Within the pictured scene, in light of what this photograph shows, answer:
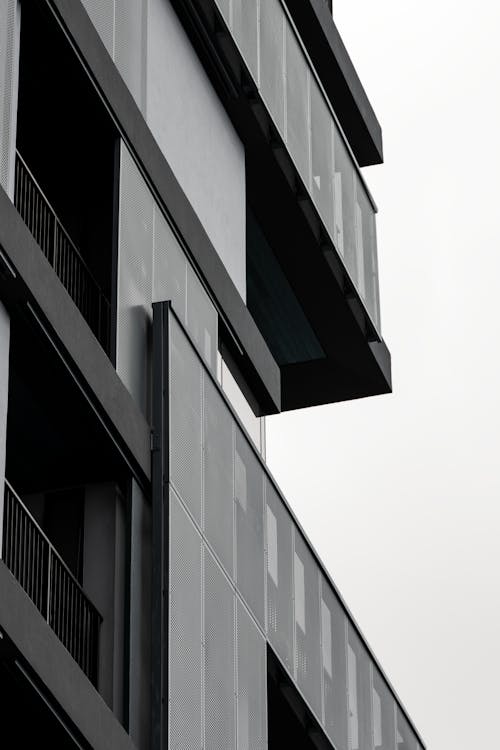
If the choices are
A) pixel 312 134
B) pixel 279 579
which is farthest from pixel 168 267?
pixel 312 134

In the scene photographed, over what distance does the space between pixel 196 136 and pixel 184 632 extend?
9.75m

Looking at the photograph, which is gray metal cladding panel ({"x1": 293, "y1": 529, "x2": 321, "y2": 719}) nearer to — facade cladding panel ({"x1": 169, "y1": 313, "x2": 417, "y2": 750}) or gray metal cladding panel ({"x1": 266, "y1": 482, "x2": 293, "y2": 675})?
facade cladding panel ({"x1": 169, "y1": 313, "x2": 417, "y2": 750})

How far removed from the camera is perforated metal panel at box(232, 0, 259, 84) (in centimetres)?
3036

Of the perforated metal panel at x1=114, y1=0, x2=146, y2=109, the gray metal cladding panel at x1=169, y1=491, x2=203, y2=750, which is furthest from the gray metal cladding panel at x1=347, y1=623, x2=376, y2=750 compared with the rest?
the perforated metal panel at x1=114, y1=0, x2=146, y2=109

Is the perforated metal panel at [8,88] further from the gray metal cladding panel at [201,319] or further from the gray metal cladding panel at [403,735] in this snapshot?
the gray metal cladding panel at [403,735]

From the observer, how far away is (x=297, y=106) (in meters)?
32.9

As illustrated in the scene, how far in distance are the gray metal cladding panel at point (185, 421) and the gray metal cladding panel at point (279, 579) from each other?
2.95 meters

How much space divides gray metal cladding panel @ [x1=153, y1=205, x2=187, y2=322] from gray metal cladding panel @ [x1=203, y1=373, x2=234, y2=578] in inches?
51.2

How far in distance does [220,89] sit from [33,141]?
569cm

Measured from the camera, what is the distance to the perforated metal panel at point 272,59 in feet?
103

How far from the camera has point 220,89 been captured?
30844mm

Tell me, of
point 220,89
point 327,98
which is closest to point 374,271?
point 327,98

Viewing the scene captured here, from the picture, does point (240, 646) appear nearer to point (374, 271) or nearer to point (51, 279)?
point (51, 279)

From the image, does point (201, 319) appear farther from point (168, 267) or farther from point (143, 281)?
point (143, 281)
